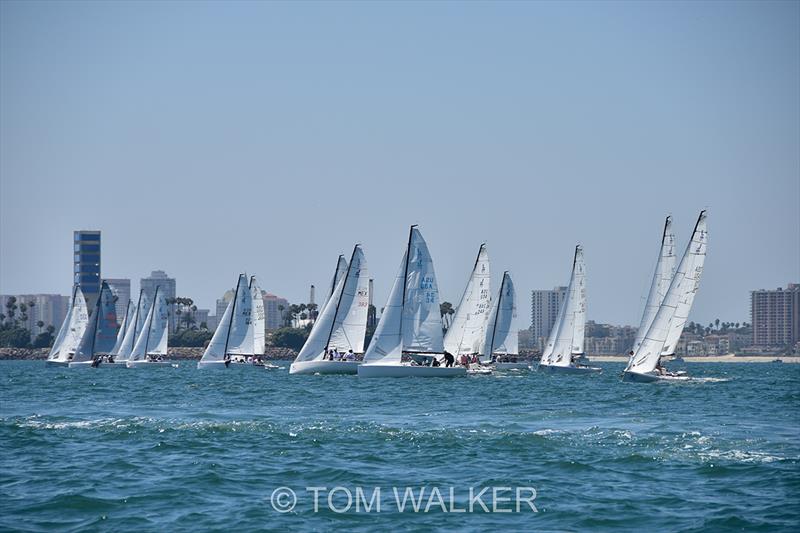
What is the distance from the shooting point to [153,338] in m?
113

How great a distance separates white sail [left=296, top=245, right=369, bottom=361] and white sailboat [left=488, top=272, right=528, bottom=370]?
19.0 metres

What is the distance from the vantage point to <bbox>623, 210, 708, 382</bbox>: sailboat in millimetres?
62344

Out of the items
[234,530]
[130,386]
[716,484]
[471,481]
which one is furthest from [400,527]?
[130,386]

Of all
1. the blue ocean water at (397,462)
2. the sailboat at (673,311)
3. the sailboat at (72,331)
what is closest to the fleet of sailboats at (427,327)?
the sailboat at (673,311)

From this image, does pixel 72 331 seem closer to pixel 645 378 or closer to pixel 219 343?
pixel 219 343

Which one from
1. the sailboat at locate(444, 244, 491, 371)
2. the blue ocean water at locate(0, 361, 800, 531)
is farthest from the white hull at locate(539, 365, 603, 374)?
the blue ocean water at locate(0, 361, 800, 531)

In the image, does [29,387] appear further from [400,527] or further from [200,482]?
[400,527]

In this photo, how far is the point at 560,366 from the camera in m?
89.0

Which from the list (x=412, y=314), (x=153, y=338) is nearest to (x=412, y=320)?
(x=412, y=314)

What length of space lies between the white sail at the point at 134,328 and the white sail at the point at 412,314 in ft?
166

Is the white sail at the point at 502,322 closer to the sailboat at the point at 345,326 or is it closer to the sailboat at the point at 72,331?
the sailboat at the point at 345,326

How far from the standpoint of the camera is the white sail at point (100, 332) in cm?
10769

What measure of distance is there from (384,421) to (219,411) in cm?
720

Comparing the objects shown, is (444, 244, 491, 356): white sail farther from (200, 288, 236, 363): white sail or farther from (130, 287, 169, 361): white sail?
(130, 287, 169, 361): white sail
